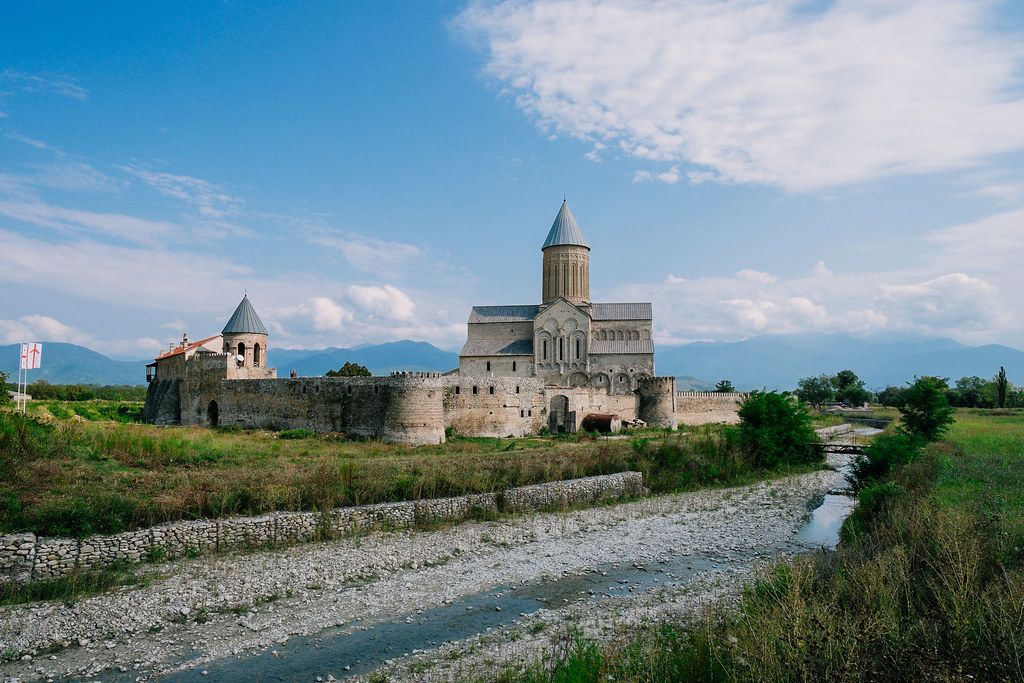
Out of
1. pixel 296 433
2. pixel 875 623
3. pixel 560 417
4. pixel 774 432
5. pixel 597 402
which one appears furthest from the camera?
pixel 597 402

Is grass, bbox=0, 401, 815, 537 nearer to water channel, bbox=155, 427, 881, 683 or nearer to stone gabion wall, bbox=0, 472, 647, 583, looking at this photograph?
stone gabion wall, bbox=0, 472, 647, 583

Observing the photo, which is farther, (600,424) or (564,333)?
(564,333)

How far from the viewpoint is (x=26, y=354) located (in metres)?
24.3

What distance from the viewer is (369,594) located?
8734 mm

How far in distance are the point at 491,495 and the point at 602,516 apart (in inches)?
91.7

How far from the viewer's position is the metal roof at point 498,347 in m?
40.2

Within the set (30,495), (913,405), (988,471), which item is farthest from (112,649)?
(913,405)

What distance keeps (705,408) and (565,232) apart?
13705mm

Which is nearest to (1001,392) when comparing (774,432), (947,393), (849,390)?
(947,393)

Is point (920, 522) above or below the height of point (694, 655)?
above

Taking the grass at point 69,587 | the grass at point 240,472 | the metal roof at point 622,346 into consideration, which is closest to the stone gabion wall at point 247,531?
the grass at point 69,587

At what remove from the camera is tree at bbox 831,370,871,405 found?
62219 millimetres

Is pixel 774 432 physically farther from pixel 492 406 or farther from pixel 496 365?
pixel 496 365

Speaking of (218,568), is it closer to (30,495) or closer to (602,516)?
(30,495)
